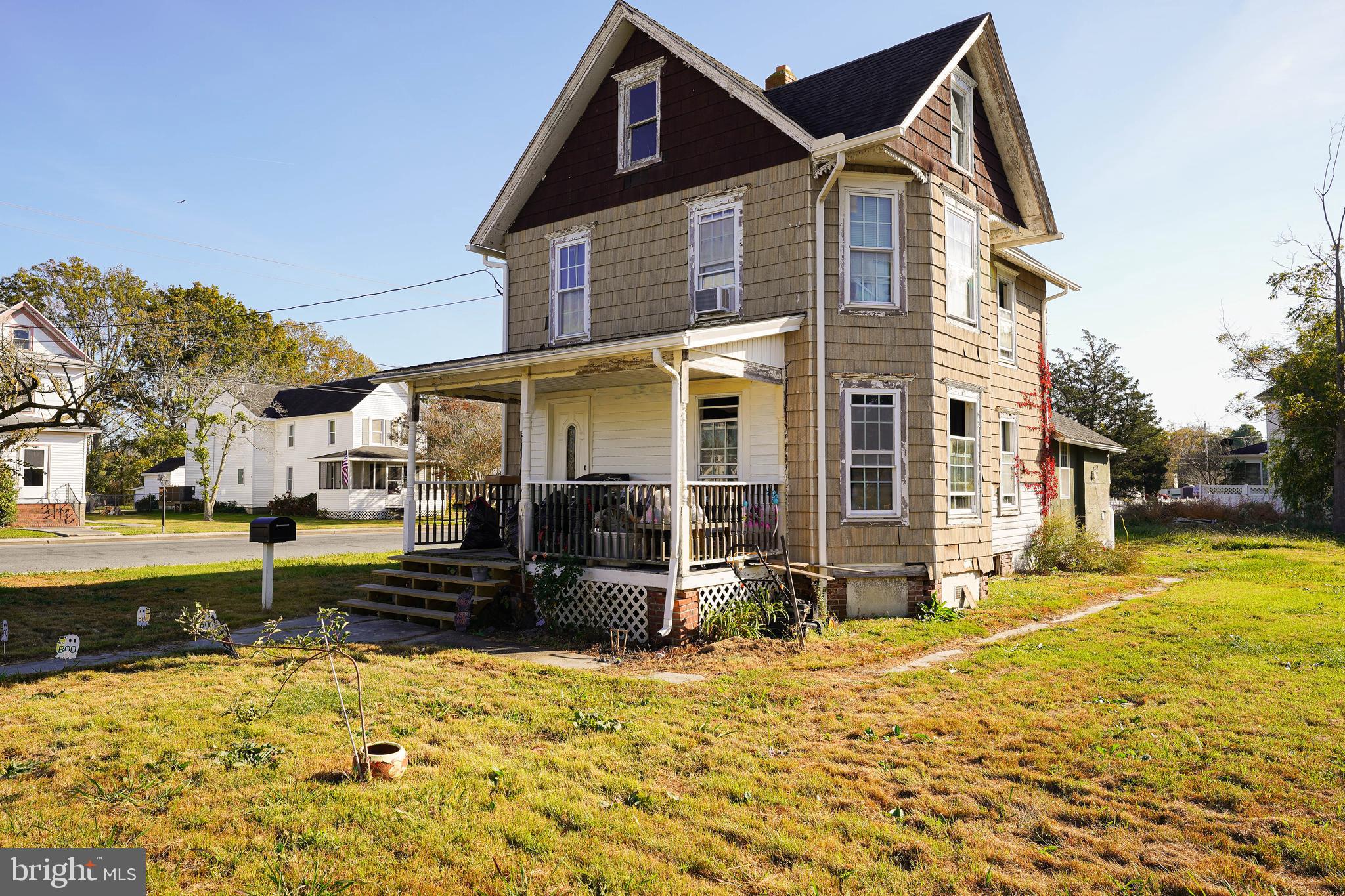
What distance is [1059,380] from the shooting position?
45.6m

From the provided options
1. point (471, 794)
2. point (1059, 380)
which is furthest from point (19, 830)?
point (1059, 380)

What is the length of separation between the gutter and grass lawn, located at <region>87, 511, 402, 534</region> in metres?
24.7

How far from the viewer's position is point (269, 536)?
38.8ft

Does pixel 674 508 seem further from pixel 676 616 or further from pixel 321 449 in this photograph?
pixel 321 449

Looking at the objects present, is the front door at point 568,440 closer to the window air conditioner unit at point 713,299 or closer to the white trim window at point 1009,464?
the window air conditioner unit at point 713,299

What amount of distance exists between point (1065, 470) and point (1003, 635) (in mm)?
10632

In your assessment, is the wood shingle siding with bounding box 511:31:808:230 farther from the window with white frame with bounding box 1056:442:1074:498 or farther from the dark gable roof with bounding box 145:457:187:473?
the dark gable roof with bounding box 145:457:187:473

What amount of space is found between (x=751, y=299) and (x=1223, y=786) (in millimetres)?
8560

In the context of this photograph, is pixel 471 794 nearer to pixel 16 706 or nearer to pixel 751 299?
pixel 16 706

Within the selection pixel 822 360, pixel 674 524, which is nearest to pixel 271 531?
pixel 674 524

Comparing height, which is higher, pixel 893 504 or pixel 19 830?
pixel 893 504

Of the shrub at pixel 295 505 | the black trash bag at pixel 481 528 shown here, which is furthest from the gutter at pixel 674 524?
the shrub at pixel 295 505

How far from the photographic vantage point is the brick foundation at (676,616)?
983cm

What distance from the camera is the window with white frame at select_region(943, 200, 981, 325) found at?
12500 millimetres
